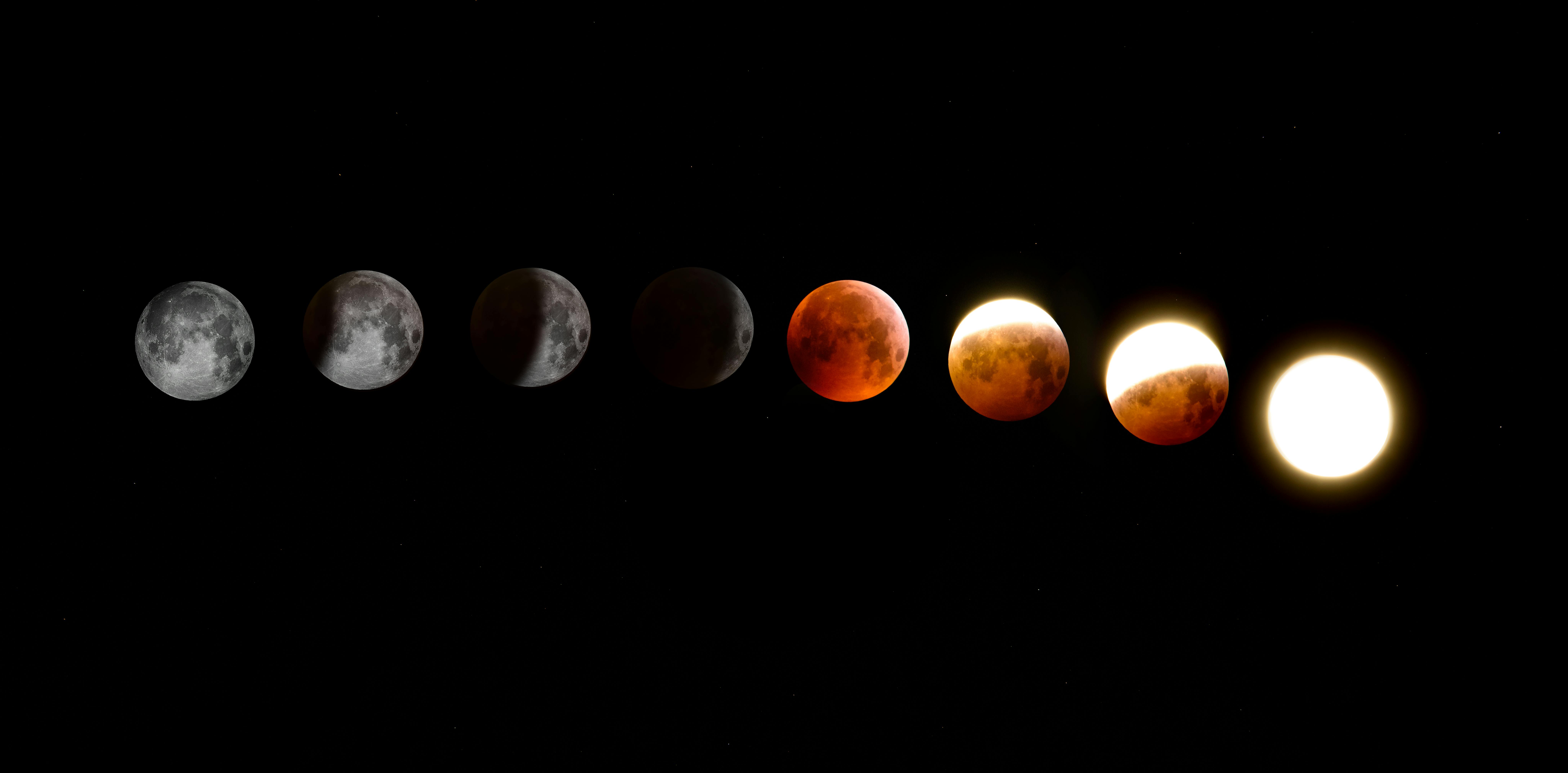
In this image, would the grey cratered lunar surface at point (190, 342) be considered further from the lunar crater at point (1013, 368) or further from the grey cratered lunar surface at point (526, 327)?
the lunar crater at point (1013, 368)

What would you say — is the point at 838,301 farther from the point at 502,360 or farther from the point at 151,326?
the point at 151,326

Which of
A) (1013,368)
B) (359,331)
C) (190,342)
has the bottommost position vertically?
(190,342)

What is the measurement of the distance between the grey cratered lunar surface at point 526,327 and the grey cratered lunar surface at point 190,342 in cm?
123

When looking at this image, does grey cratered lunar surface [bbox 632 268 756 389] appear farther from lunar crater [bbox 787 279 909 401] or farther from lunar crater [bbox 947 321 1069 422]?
lunar crater [bbox 947 321 1069 422]

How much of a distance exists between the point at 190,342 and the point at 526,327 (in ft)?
5.56

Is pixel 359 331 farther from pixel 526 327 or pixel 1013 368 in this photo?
pixel 1013 368

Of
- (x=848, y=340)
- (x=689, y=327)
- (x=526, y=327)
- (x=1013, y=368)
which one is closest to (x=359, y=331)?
(x=526, y=327)

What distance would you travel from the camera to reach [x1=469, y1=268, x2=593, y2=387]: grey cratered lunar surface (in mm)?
4258

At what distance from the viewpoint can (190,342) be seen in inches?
166

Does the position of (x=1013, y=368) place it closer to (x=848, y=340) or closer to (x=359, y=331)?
(x=848, y=340)

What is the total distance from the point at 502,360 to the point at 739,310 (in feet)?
4.12

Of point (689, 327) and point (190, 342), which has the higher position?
point (689, 327)

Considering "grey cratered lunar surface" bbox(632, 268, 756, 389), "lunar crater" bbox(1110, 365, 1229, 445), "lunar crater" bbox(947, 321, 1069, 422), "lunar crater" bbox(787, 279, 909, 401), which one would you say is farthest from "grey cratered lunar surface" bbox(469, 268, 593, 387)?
"lunar crater" bbox(1110, 365, 1229, 445)

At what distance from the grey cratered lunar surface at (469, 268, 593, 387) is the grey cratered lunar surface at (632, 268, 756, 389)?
0.36m
